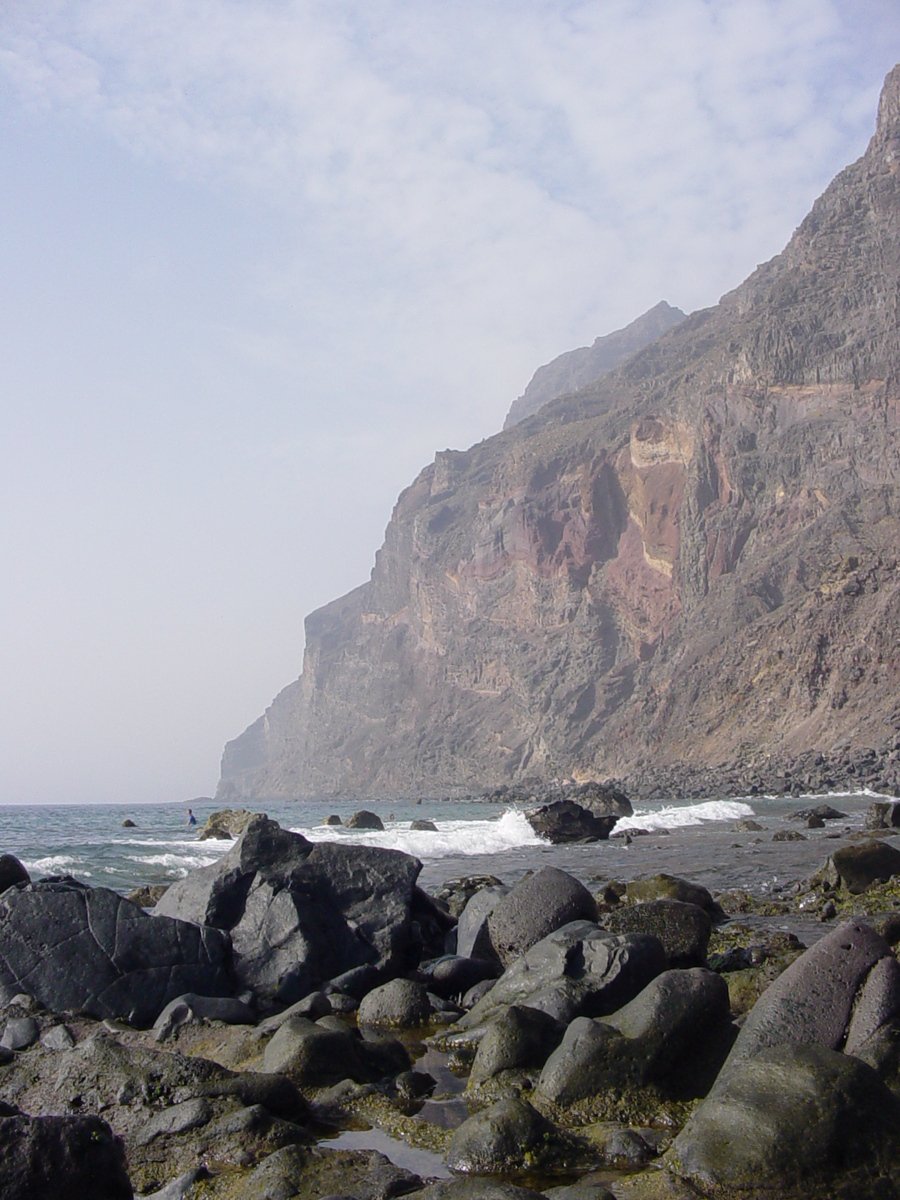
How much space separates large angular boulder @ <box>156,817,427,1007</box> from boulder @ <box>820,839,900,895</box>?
25.4ft

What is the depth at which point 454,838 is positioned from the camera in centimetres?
3844

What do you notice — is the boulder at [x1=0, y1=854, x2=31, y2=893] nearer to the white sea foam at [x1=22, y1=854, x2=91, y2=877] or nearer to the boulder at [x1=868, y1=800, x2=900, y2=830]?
the white sea foam at [x1=22, y1=854, x2=91, y2=877]

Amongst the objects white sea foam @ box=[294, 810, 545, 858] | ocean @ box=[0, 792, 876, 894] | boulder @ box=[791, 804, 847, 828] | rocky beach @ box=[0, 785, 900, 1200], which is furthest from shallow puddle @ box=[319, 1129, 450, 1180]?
boulder @ box=[791, 804, 847, 828]

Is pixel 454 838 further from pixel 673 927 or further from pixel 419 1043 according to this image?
pixel 419 1043

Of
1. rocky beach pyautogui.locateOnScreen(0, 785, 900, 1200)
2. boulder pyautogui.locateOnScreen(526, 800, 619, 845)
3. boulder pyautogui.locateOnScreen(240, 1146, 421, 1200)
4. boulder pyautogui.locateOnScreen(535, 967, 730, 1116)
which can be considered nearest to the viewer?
rocky beach pyautogui.locateOnScreen(0, 785, 900, 1200)

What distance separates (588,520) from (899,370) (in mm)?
43548

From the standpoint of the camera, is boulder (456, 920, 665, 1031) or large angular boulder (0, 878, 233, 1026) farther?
large angular boulder (0, 878, 233, 1026)

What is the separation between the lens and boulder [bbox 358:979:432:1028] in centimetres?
1077

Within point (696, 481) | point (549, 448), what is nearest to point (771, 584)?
point (696, 481)

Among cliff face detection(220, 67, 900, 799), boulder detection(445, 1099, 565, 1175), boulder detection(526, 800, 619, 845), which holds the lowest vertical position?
boulder detection(526, 800, 619, 845)

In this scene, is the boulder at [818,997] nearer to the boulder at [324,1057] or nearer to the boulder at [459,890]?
the boulder at [324,1057]

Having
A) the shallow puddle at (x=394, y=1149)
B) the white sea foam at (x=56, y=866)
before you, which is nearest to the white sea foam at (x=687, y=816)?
the white sea foam at (x=56, y=866)

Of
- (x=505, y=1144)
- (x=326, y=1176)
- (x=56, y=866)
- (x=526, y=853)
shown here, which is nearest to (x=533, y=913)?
(x=505, y=1144)

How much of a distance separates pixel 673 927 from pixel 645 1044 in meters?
3.84
